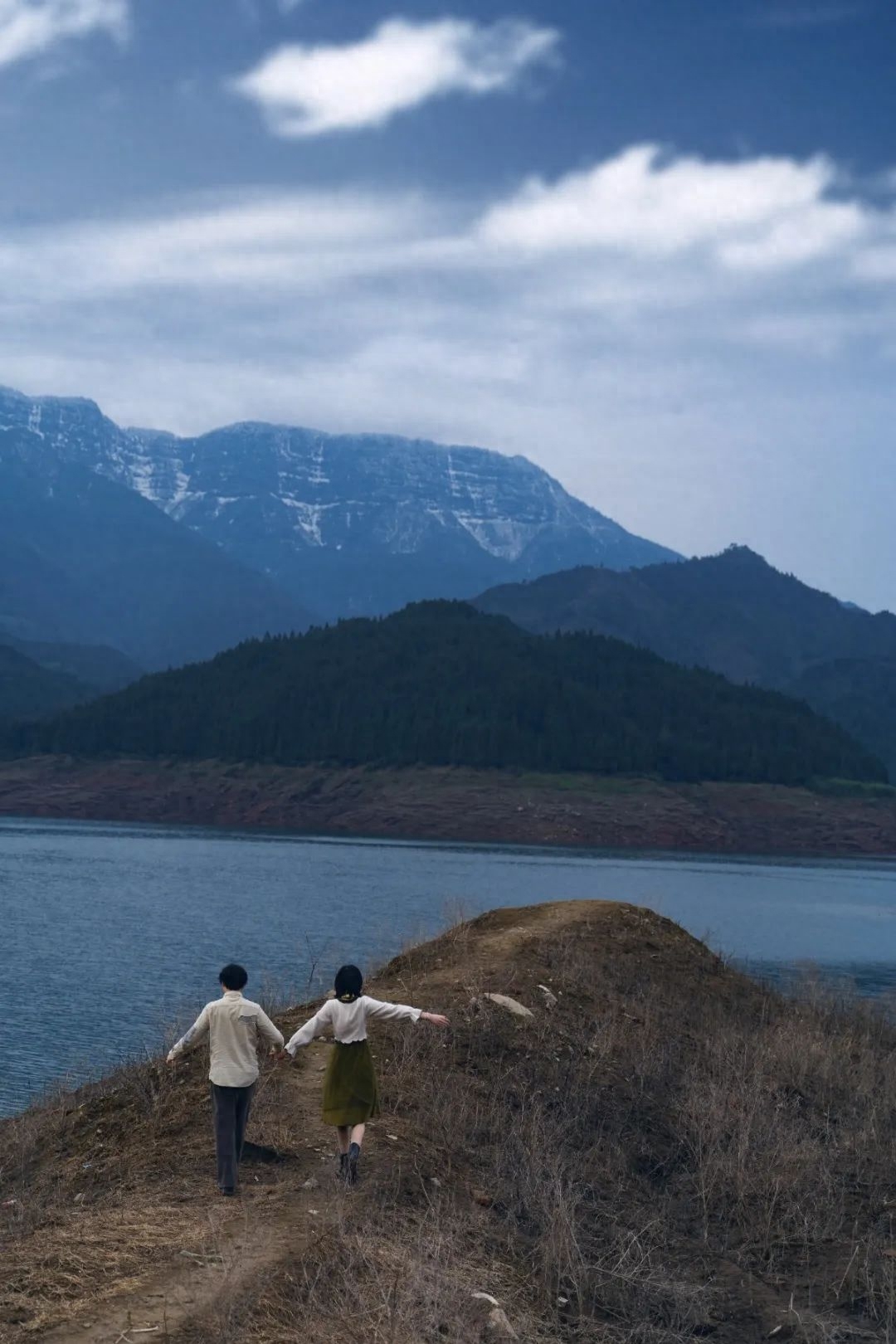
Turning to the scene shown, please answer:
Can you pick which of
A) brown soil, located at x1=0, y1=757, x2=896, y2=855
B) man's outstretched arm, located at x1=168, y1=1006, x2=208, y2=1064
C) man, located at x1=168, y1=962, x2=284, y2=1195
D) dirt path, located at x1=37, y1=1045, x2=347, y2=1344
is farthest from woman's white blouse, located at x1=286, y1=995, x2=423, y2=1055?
brown soil, located at x1=0, y1=757, x2=896, y2=855

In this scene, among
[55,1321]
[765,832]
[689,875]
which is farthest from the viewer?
[765,832]

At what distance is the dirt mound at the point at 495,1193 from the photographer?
10977mm

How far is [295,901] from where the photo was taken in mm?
69750

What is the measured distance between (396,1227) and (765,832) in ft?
491

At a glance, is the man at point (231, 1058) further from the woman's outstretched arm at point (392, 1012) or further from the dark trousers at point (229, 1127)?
the woman's outstretched arm at point (392, 1012)

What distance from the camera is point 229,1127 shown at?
13305mm

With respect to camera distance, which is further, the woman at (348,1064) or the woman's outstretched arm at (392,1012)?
the woman's outstretched arm at (392,1012)

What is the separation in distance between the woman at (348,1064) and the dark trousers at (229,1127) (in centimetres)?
66

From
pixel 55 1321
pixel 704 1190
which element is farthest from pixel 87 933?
pixel 55 1321

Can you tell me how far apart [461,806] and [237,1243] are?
→ 147134mm

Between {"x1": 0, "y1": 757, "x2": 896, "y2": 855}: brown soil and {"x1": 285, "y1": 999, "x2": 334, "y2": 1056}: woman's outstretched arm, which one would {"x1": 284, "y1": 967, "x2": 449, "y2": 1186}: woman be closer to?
{"x1": 285, "y1": 999, "x2": 334, "y2": 1056}: woman's outstretched arm

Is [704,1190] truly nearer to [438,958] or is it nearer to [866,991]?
[438,958]

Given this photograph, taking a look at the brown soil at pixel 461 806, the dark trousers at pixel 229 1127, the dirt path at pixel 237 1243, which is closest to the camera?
the dirt path at pixel 237 1243

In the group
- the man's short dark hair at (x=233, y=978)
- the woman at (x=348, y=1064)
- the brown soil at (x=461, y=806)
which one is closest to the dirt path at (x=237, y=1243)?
the woman at (x=348, y=1064)
